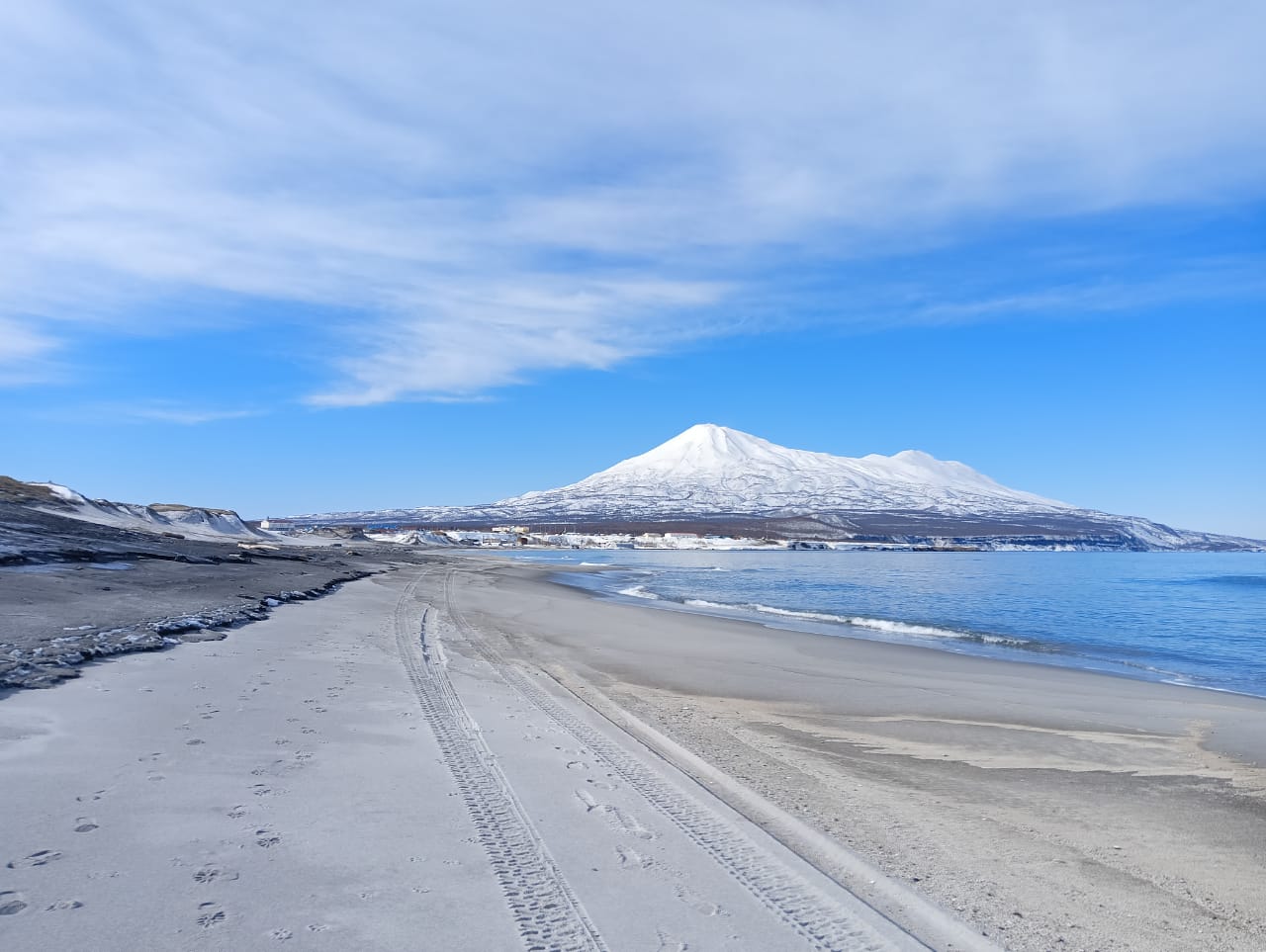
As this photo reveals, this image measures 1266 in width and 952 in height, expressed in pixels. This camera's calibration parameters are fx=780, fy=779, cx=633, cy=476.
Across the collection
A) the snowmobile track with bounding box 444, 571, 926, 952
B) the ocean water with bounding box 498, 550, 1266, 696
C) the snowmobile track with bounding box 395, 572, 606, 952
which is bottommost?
the ocean water with bounding box 498, 550, 1266, 696

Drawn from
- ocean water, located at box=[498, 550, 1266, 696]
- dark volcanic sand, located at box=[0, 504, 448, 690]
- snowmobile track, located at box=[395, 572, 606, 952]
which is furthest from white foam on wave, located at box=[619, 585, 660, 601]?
snowmobile track, located at box=[395, 572, 606, 952]

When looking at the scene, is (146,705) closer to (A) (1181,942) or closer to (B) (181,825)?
(B) (181,825)

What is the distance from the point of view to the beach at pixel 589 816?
401 centimetres

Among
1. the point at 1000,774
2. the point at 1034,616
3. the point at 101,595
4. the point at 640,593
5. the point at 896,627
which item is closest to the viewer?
the point at 1000,774

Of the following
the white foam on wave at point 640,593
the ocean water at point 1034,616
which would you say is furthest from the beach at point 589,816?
the white foam on wave at point 640,593

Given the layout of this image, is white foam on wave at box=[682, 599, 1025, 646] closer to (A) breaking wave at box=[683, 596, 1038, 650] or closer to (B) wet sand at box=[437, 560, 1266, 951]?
(A) breaking wave at box=[683, 596, 1038, 650]

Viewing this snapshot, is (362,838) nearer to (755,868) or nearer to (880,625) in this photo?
(755,868)

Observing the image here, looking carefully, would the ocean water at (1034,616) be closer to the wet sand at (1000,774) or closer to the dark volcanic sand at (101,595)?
the wet sand at (1000,774)

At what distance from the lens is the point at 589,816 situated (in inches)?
223

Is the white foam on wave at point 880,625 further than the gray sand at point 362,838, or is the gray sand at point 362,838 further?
the white foam on wave at point 880,625

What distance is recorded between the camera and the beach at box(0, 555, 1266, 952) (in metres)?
4.01

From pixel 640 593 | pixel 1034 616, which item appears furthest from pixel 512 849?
pixel 640 593

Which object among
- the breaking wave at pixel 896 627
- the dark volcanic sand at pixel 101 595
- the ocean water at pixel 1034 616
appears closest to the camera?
the dark volcanic sand at pixel 101 595

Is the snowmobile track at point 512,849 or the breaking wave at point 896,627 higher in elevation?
the snowmobile track at point 512,849
